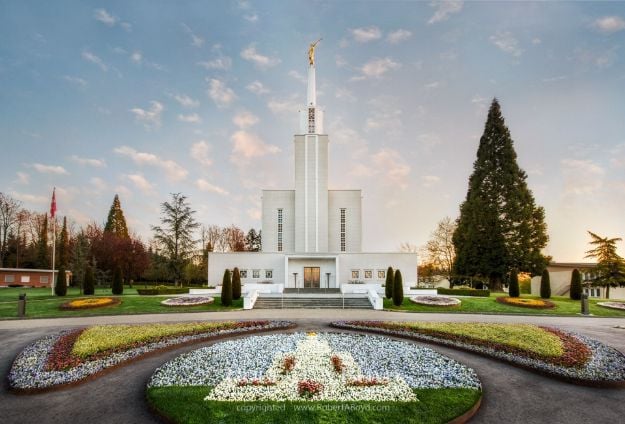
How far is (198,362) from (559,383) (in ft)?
32.3

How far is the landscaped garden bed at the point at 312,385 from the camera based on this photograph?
7.18 m

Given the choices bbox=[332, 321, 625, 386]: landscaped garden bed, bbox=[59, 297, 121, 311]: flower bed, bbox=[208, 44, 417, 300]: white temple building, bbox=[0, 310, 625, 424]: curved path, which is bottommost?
bbox=[59, 297, 121, 311]: flower bed

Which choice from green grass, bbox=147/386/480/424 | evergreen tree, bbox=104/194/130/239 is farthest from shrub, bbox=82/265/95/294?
evergreen tree, bbox=104/194/130/239

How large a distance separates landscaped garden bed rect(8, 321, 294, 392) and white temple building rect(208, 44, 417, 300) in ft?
57.0

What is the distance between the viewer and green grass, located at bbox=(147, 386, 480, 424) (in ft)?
22.6

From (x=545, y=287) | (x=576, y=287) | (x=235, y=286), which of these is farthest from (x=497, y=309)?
(x=235, y=286)

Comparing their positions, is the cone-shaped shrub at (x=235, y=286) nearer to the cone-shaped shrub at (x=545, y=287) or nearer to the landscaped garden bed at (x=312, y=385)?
the landscaped garden bed at (x=312, y=385)

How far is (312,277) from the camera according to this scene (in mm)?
34906

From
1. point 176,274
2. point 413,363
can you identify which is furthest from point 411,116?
point 176,274

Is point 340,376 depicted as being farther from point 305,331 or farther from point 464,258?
point 464,258

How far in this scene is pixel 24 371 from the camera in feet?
32.5

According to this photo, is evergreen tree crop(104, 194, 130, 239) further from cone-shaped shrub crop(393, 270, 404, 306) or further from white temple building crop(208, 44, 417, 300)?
cone-shaped shrub crop(393, 270, 404, 306)

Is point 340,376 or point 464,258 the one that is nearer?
point 340,376

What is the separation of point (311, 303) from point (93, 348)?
16.5 meters
